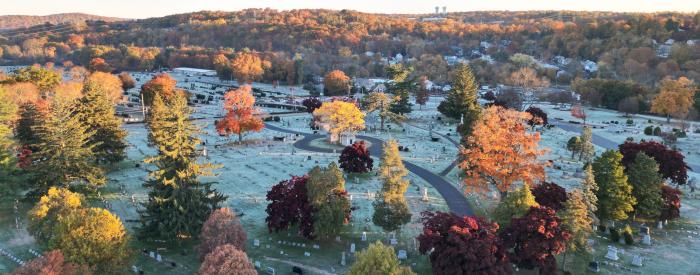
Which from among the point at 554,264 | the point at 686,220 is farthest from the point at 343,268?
the point at 686,220

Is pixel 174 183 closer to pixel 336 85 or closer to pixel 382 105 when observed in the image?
pixel 382 105

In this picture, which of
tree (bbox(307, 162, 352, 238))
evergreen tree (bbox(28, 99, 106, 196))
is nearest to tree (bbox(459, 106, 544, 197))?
tree (bbox(307, 162, 352, 238))

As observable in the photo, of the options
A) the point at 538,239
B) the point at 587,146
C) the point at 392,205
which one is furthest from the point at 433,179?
the point at 538,239

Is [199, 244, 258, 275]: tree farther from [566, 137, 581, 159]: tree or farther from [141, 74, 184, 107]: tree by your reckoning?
[141, 74, 184, 107]: tree

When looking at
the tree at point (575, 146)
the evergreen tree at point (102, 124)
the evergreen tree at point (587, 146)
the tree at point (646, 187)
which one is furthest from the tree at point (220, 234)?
the tree at point (575, 146)

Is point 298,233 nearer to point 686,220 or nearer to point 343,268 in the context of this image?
point 343,268
